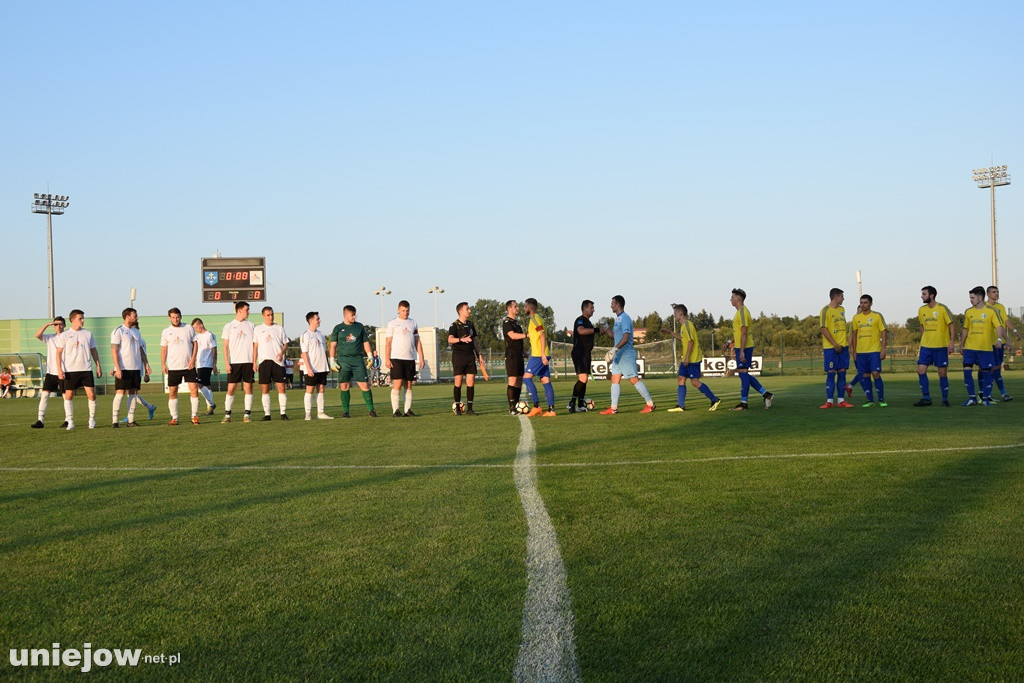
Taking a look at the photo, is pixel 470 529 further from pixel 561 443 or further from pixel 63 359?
pixel 63 359

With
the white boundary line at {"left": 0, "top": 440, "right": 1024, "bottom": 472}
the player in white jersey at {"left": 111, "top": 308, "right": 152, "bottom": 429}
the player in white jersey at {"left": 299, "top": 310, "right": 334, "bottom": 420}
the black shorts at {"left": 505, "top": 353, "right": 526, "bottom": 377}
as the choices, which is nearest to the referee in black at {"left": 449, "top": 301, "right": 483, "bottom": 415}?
the black shorts at {"left": 505, "top": 353, "right": 526, "bottom": 377}

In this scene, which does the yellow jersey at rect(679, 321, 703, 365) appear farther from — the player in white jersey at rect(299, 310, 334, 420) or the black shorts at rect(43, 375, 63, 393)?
the black shorts at rect(43, 375, 63, 393)

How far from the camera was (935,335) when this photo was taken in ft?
52.4

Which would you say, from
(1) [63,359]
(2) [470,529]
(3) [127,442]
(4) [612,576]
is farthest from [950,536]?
(1) [63,359]

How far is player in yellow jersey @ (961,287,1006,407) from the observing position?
619 inches

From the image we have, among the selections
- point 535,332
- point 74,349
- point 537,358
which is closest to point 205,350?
point 74,349

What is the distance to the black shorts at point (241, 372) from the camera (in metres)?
16.4

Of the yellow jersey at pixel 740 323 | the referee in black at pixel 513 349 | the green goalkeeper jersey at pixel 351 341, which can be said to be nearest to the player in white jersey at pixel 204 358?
the green goalkeeper jersey at pixel 351 341

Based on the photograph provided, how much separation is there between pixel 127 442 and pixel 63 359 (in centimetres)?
346

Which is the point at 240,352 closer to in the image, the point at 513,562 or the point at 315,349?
the point at 315,349

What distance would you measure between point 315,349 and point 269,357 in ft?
2.77

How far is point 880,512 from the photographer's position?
213 inches

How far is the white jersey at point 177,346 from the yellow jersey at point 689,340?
28.9ft

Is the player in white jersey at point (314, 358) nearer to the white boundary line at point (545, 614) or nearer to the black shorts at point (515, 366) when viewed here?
the black shorts at point (515, 366)
